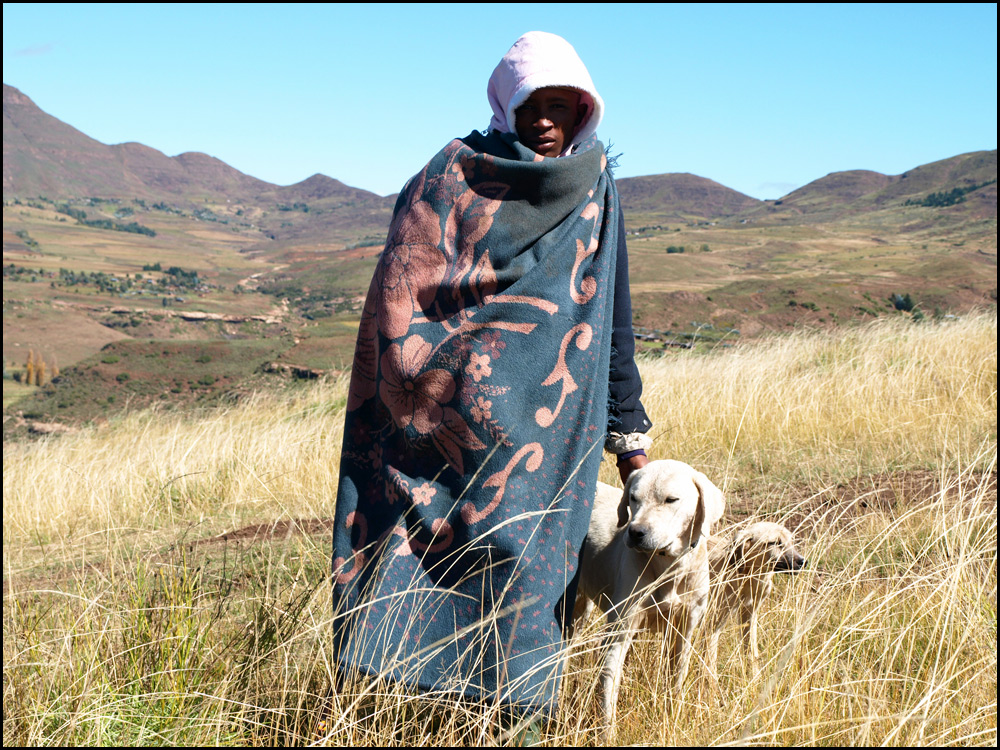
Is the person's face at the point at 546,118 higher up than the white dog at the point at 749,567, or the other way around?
the person's face at the point at 546,118

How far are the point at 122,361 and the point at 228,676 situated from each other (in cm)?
1987

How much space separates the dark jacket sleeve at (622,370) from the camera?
7.58 feet

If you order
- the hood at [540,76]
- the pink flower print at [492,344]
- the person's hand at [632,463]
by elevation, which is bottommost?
the person's hand at [632,463]

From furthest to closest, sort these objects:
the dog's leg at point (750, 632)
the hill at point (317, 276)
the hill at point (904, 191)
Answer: the hill at point (904, 191)
the hill at point (317, 276)
the dog's leg at point (750, 632)

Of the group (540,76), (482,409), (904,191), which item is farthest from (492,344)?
(904,191)

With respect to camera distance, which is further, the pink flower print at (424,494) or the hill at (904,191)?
the hill at (904,191)

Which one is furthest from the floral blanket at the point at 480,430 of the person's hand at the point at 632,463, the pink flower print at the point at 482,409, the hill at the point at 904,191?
the hill at the point at 904,191

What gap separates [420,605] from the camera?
1.97 meters

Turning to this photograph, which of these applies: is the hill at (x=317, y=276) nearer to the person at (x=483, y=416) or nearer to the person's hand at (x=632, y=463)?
the person's hand at (x=632, y=463)

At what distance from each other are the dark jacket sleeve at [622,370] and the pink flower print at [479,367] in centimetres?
50

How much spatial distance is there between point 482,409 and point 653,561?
70 centimetres

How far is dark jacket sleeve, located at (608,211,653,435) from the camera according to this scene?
7.58ft

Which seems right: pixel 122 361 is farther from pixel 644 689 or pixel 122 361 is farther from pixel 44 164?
pixel 44 164

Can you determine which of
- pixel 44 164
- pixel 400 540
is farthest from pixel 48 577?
pixel 44 164
